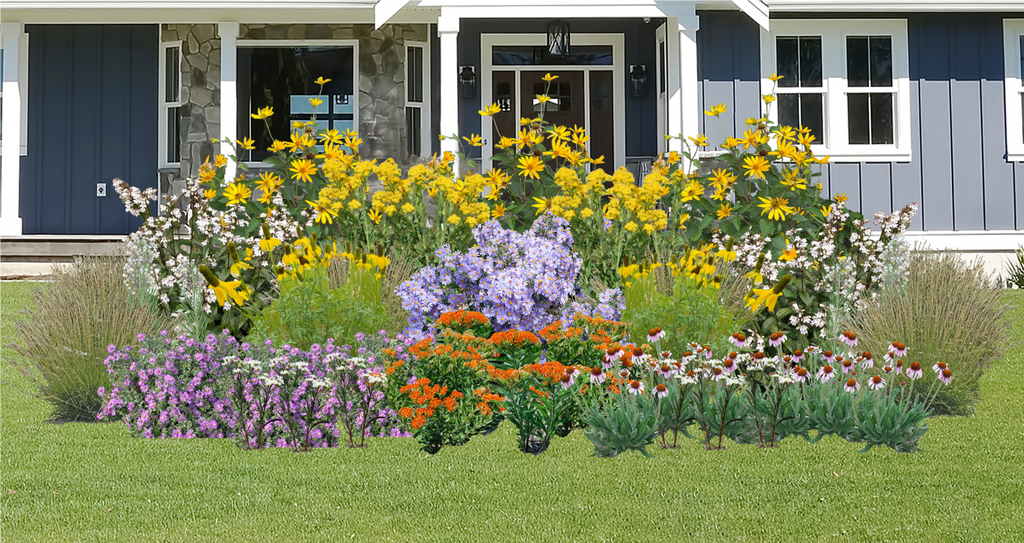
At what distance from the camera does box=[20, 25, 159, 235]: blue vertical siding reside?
1291cm

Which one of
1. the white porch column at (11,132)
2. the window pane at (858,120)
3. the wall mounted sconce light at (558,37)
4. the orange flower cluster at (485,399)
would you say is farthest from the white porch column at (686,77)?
the white porch column at (11,132)

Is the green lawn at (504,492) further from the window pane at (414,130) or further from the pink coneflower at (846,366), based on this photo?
the window pane at (414,130)

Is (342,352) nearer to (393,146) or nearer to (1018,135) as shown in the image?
(393,146)

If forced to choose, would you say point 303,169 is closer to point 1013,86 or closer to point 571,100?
point 571,100

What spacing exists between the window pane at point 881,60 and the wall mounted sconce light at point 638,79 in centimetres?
257

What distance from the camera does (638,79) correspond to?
1248 centimetres

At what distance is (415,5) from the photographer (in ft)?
35.7

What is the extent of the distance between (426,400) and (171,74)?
952 centimetres

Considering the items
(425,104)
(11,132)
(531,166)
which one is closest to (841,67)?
(425,104)

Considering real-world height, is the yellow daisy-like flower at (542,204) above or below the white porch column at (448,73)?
below

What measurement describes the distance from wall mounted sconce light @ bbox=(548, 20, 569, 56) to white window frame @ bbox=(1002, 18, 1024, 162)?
195 inches

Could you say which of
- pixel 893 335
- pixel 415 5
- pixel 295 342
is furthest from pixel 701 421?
pixel 415 5

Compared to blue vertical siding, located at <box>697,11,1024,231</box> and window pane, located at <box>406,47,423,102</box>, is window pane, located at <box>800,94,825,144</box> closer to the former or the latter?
blue vertical siding, located at <box>697,11,1024,231</box>

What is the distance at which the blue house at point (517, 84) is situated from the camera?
1138cm
